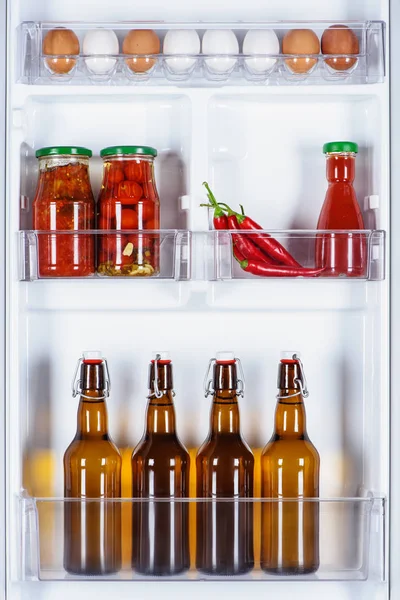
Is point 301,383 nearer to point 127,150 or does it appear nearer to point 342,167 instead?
point 342,167

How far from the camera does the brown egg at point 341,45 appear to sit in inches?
49.4

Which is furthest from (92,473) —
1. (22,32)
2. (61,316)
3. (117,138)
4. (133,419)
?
(22,32)

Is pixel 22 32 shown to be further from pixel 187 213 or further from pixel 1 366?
pixel 1 366

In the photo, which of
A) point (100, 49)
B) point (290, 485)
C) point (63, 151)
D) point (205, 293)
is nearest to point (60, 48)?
point (100, 49)

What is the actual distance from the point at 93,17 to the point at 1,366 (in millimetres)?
645

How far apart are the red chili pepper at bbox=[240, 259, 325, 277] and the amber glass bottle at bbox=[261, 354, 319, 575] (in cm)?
15

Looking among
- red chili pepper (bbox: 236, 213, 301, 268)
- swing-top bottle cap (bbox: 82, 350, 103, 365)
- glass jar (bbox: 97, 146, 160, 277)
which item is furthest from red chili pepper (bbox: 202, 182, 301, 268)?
swing-top bottle cap (bbox: 82, 350, 103, 365)

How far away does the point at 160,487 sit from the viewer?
49.3 inches

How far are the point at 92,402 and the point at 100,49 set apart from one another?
591 mm

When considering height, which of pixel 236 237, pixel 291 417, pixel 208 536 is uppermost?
pixel 236 237

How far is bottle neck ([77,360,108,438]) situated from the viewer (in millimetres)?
1262

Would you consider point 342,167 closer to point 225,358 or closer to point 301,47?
point 301,47

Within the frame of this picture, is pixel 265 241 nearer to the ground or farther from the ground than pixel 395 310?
farther from the ground

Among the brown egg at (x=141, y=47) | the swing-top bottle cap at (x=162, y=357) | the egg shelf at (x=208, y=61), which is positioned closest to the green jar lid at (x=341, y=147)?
the egg shelf at (x=208, y=61)
